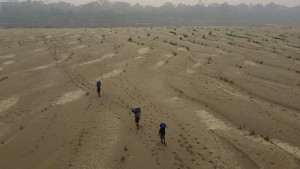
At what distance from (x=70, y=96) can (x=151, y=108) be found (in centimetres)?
701

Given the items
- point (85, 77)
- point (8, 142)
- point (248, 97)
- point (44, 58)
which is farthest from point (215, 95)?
point (44, 58)

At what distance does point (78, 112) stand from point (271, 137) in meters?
12.6

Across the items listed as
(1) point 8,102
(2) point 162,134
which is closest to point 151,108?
(2) point 162,134

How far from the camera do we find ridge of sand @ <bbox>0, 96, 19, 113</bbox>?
2599 cm

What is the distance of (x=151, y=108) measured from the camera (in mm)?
24922

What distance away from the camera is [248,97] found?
27438 mm

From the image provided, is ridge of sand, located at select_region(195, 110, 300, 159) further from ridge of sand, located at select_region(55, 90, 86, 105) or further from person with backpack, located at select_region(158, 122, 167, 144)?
ridge of sand, located at select_region(55, 90, 86, 105)

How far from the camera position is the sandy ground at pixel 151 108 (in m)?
18.3

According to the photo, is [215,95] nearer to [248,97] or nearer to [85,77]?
[248,97]

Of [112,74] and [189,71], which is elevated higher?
[189,71]

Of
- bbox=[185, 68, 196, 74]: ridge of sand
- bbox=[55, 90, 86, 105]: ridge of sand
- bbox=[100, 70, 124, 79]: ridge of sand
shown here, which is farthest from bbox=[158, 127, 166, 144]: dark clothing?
bbox=[185, 68, 196, 74]: ridge of sand

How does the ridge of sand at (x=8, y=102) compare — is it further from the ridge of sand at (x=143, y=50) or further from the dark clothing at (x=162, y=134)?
the ridge of sand at (x=143, y=50)

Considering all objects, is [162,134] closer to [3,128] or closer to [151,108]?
[151,108]

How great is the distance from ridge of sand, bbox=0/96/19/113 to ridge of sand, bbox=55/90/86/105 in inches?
137
